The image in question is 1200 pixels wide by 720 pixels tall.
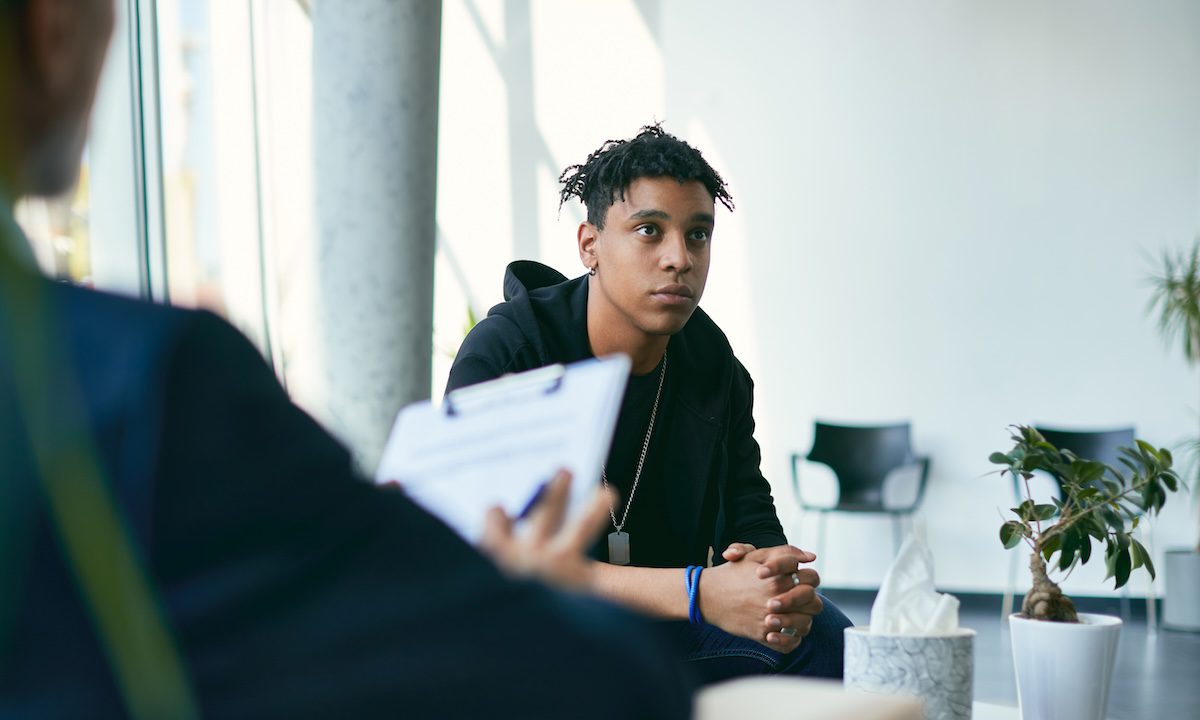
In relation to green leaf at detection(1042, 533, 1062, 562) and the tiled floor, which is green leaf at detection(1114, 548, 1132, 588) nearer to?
green leaf at detection(1042, 533, 1062, 562)

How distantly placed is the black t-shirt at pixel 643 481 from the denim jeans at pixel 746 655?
0.97 ft

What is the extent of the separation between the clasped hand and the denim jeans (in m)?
0.09

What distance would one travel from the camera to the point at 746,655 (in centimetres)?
209

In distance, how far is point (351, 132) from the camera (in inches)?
135

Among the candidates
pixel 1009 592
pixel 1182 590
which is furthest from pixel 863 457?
pixel 1182 590

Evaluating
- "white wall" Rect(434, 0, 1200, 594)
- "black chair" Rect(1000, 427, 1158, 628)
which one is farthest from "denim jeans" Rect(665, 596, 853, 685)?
"white wall" Rect(434, 0, 1200, 594)

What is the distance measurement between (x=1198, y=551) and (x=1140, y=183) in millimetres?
1972

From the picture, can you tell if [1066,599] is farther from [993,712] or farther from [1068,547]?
[993,712]

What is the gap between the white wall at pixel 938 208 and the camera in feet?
20.6

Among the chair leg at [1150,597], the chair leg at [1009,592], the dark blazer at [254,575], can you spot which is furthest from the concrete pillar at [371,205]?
the chair leg at [1150,597]

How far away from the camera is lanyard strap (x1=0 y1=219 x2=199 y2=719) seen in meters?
0.51

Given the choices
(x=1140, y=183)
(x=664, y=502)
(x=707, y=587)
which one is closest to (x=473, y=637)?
(x=707, y=587)

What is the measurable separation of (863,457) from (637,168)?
4.25m

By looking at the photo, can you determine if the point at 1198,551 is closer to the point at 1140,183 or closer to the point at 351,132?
the point at 1140,183
